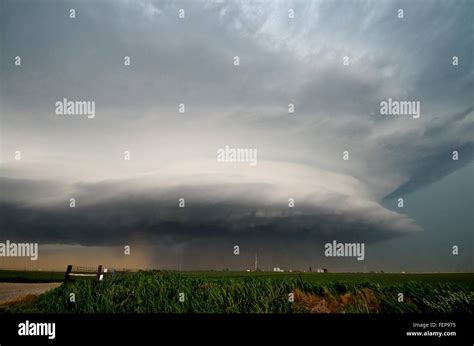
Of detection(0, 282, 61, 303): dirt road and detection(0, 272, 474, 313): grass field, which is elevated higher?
detection(0, 272, 474, 313): grass field

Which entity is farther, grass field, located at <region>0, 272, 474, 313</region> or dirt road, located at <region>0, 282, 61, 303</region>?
dirt road, located at <region>0, 282, 61, 303</region>

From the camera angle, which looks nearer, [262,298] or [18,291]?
[262,298]

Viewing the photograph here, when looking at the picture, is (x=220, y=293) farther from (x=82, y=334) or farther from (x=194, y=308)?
(x=82, y=334)

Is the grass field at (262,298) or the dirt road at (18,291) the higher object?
the grass field at (262,298)

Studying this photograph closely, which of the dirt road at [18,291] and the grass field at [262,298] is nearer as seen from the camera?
the grass field at [262,298]

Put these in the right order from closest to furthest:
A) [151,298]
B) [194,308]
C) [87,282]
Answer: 1. [194,308]
2. [151,298]
3. [87,282]

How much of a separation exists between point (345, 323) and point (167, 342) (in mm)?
5277

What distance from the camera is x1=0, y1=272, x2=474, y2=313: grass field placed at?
1308cm

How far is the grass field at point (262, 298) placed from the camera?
1308 cm

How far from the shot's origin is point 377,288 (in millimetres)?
13875

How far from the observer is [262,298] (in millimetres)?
13812

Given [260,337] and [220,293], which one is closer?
[260,337]

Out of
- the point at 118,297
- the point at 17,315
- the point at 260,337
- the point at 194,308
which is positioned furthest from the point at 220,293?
the point at 17,315

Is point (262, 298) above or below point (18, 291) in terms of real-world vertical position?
above
